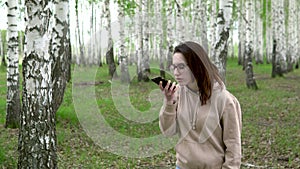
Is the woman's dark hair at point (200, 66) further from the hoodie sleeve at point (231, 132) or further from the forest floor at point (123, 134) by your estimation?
the forest floor at point (123, 134)

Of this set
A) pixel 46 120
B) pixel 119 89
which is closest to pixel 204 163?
pixel 119 89

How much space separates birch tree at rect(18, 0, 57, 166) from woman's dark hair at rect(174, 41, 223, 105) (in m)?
3.02

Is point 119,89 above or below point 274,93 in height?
above

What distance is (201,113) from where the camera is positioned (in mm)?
3082

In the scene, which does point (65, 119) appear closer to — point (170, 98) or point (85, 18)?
point (170, 98)

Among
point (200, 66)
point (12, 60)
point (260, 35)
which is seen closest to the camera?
point (200, 66)

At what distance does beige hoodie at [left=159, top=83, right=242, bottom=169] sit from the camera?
3012 millimetres

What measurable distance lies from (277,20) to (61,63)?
58.0 feet

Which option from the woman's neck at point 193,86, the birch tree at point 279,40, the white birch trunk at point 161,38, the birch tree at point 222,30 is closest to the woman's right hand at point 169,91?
the woman's neck at point 193,86

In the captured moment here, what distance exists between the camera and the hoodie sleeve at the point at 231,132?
9.83 feet

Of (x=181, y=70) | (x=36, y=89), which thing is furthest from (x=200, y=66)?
(x=36, y=89)

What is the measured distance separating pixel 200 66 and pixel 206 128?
42 cm

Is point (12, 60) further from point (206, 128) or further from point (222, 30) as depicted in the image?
point (206, 128)

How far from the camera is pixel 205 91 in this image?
9.89ft
